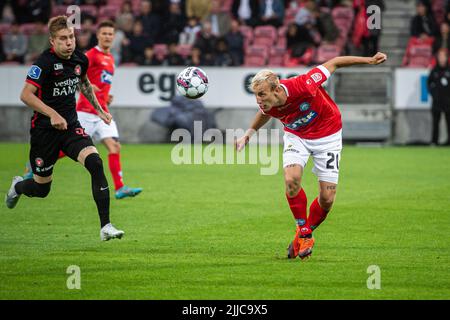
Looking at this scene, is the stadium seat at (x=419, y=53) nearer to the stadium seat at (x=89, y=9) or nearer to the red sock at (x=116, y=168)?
the stadium seat at (x=89, y=9)

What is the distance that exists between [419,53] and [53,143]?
15724mm

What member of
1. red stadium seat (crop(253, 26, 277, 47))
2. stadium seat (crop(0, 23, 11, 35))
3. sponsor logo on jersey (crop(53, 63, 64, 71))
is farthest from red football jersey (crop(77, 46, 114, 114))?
stadium seat (crop(0, 23, 11, 35))

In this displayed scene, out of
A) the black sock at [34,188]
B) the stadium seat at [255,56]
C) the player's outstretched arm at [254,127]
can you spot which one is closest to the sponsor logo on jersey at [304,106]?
the player's outstretched arm at [254,127]

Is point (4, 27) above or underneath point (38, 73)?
underneath

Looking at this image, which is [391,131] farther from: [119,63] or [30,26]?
[30,26]

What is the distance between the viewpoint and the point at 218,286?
750 cm

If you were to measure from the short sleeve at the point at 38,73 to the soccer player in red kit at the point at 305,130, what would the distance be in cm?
203

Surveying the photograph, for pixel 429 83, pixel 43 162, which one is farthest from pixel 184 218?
pixel 429 83

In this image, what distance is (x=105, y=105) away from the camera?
13.5 metres

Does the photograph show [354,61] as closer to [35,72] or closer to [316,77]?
[316,77]

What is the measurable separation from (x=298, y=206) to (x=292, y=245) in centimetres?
37

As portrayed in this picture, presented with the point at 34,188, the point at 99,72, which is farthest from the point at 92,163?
the point at 99,72

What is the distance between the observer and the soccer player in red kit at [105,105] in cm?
1355

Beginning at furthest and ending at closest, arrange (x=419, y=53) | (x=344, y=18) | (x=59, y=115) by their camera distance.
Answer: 1. (x=344, y=18)
2. (x=419, y=53)
3. (x=59, y=115)
